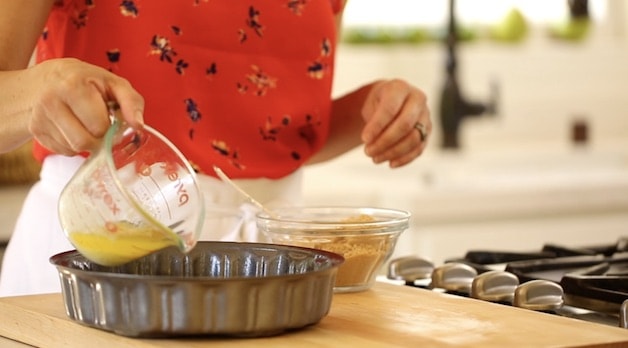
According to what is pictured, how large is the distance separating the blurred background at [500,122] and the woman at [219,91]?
3.59 ft

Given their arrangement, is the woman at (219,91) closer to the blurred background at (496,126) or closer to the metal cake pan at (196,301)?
the metal cake pan at (196,301)

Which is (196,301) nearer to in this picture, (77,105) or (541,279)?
(77,105)

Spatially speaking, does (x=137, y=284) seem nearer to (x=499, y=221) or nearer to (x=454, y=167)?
(x=499, y=221)

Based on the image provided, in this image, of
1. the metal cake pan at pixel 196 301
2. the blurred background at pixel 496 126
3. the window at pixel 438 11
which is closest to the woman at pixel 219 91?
the metal cake pan at pixel 196 301

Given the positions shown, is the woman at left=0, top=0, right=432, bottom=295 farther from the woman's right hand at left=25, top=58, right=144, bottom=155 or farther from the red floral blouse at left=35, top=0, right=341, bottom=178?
the woman's right hand at left=25, top=58, right=144, bottom=155

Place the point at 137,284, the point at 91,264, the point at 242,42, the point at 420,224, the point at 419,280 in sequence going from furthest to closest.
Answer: the point at 420,224 → the point at 242,42 → the point at 419,280 → the point at 91,264 → the point at 137,284

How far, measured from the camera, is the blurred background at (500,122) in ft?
8.94

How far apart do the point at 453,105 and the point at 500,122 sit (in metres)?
0.34

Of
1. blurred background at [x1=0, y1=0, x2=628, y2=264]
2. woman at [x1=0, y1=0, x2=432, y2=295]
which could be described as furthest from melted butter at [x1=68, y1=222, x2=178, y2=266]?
blurred background at [x1=0, y1=0, x2=628, y2=264]

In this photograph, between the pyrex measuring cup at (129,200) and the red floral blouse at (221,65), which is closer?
the pyrex measuring cup at (129,200)

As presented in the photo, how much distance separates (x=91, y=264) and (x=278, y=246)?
6.5 inches

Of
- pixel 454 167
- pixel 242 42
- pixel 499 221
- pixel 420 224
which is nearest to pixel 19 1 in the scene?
pixel 242 42

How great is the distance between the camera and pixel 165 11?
4.71 feet

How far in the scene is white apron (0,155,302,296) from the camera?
146cm
